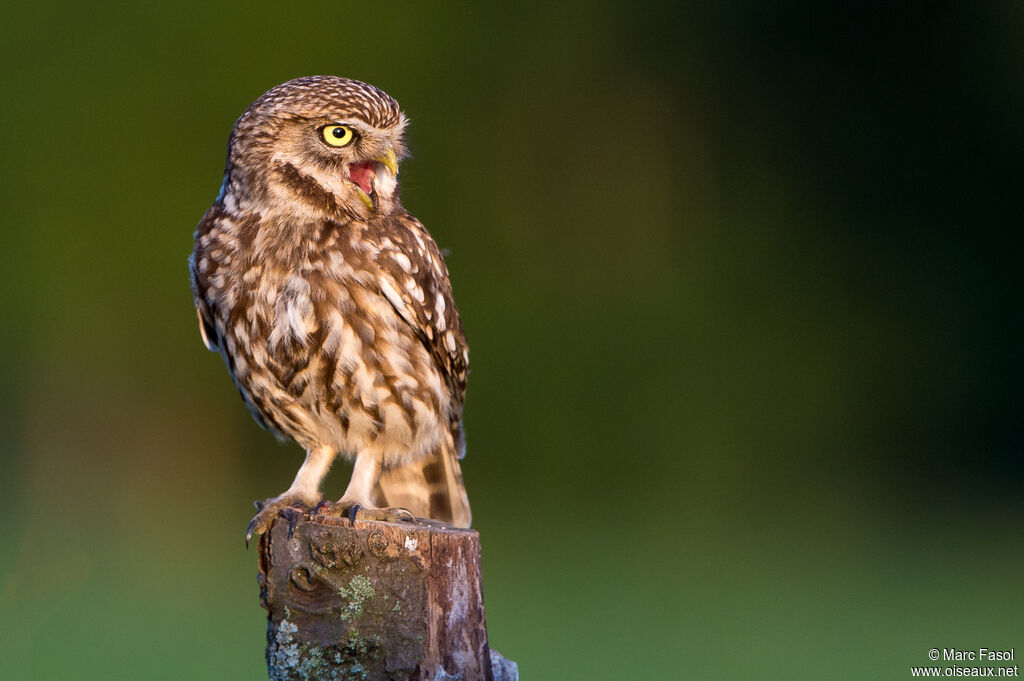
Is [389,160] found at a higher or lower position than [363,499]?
higher

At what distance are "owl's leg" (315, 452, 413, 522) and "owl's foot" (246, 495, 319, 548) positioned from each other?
8 cm

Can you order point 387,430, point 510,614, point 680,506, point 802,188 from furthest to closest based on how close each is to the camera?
point 802,188 → point 680,506 → point 510,614 → point 387,430

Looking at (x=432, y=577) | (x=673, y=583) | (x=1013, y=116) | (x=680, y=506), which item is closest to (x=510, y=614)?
(x=673, y=583)

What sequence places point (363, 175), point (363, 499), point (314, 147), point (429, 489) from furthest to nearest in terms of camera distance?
point (429, 489) → point (363, 499) → point (363, 175) → point (314, 147)

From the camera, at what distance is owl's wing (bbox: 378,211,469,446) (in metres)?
3.62

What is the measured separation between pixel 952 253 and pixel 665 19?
305 cm

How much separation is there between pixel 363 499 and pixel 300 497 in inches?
8.0

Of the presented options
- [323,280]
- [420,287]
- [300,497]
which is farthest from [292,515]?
[420,287]

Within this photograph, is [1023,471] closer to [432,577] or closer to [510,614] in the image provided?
[510,614]

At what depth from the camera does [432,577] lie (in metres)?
2.76

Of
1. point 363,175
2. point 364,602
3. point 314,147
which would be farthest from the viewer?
point 363,175

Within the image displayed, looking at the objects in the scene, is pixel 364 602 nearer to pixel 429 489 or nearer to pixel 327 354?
pixel 327 354

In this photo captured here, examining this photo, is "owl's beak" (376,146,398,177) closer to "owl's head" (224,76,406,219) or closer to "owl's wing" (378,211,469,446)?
"owl's head" (224,76,406,219)

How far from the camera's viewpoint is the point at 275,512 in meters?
3.38
